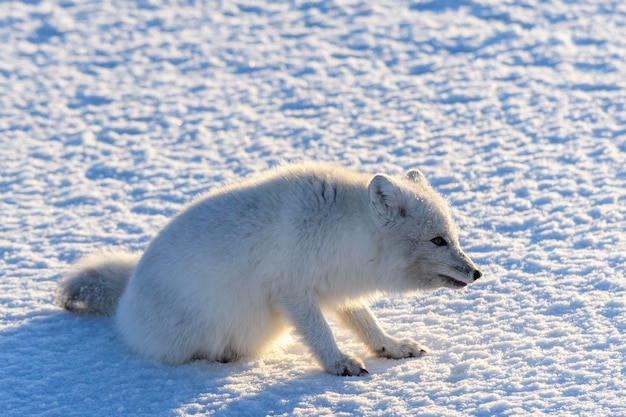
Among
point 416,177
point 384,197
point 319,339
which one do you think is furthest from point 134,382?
point 416,177

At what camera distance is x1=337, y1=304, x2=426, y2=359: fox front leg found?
4.05m

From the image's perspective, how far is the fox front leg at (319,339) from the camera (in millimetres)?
3822

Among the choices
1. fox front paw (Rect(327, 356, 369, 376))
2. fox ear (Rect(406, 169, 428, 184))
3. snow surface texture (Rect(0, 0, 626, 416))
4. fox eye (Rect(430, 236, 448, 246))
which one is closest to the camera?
snow surface texture (Rect(0, 0, 626, 416))

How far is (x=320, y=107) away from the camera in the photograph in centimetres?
786

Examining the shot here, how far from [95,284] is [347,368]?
4.84ft

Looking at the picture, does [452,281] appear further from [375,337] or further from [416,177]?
[416,177]

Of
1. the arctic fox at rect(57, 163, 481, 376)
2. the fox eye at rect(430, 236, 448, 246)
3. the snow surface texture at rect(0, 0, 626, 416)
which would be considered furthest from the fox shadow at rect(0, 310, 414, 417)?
the fox eye at rect(430, 236, 448, 246)

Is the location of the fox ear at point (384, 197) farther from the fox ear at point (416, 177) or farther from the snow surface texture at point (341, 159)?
the snow surface texture at point (341, 159)

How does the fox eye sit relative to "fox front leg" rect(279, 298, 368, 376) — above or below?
above

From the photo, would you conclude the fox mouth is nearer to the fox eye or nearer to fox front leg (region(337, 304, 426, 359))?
the fox eye

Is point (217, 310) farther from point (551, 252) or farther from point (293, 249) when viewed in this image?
point (551, 252)

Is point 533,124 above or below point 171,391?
above

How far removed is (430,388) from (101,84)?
6.07m

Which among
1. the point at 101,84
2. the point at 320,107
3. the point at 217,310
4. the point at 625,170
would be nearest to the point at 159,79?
the point at 101,84
